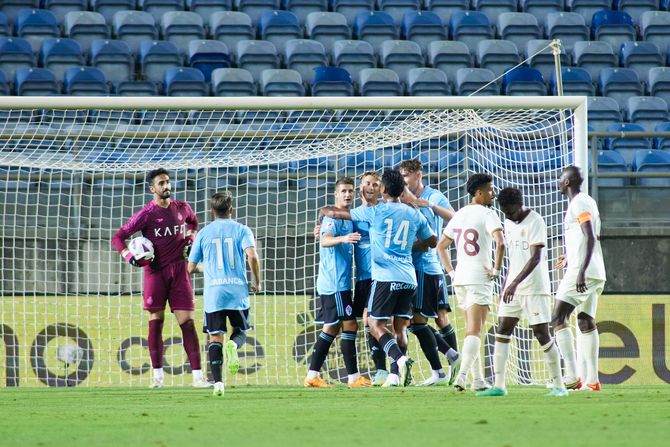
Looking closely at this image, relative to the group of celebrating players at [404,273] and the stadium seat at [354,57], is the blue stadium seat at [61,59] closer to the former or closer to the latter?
the stadium seat at [354,57]

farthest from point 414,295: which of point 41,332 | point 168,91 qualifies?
point 168,91

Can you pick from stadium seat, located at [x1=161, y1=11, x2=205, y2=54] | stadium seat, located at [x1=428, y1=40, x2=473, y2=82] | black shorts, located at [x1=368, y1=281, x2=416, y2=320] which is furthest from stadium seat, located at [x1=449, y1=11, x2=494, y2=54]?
black shorts, located at [x1=368, y1=281, x2=416, y2=320]

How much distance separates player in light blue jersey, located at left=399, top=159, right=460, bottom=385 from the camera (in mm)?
9398

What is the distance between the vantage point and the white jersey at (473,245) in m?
8.04

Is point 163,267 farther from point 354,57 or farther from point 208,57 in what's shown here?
point 354,57

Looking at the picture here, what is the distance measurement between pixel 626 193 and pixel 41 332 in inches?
262

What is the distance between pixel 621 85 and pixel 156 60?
23.1 ft

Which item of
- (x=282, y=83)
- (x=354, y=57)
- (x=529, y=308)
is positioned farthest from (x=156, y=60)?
(x=529, y=308)

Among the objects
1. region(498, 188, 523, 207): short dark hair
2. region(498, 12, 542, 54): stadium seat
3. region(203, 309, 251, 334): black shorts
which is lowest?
region(203, 309, 251, 334): black shorts

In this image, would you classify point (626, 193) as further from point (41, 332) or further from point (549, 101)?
point (41, 332)

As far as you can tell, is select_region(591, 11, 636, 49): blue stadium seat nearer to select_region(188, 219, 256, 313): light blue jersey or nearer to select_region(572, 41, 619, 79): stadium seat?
select_region(572, 41, 619, 79): stadium seat

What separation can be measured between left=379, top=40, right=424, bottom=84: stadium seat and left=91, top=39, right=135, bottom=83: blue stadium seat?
387cm

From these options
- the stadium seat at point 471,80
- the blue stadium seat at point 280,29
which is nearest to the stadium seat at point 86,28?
the blue stadium seat at point 280,29

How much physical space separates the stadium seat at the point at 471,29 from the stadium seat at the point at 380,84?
6.76 ft
